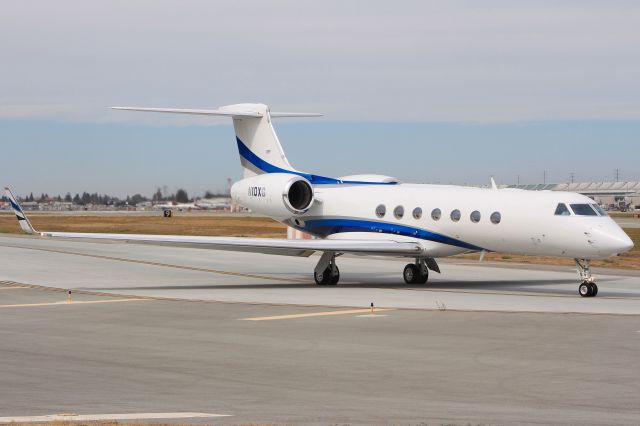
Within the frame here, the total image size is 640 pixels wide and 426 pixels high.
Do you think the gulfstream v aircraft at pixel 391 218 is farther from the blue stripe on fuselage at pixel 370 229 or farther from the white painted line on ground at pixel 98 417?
the white painted line on ground at pixel 98 417

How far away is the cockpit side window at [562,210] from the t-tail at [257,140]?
9.43 m

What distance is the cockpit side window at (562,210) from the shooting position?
25.6 metres

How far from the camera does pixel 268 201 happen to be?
3088 cm

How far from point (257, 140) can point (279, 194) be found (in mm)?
3299

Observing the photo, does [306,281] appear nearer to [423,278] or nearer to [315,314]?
[423,278]

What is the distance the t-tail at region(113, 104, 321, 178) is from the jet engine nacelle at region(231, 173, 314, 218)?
102 centimetres

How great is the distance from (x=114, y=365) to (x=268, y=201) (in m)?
17.3

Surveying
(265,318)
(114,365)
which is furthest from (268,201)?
(114,365)

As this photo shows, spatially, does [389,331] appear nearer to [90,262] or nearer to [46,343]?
Result: [46,343]

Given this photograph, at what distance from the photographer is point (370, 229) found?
29.9m

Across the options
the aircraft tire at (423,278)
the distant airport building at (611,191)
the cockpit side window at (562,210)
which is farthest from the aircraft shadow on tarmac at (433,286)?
the distant airport building at (611,191)

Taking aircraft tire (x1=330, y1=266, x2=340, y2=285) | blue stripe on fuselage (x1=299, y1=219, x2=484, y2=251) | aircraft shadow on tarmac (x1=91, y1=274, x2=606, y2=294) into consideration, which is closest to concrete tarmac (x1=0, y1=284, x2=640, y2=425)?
aircraft shadow on tarmac (x1=91, y1=274, x2=606, y2=294)

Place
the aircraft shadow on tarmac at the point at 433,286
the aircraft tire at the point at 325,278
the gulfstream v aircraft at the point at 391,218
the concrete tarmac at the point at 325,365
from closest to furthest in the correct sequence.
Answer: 1. the concrete tarmac at the point at 325,365
2. the gulfstream v aircraft at the point at 391,218
3. the aircraft shadow on tarmac at the point at 433,286
4. the aircraft tire at the point at 325,278

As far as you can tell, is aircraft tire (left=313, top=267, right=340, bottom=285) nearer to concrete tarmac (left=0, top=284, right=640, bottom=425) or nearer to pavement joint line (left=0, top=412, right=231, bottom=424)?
concrete tarmac (left=0, top=284, right=640, bottom=425)
